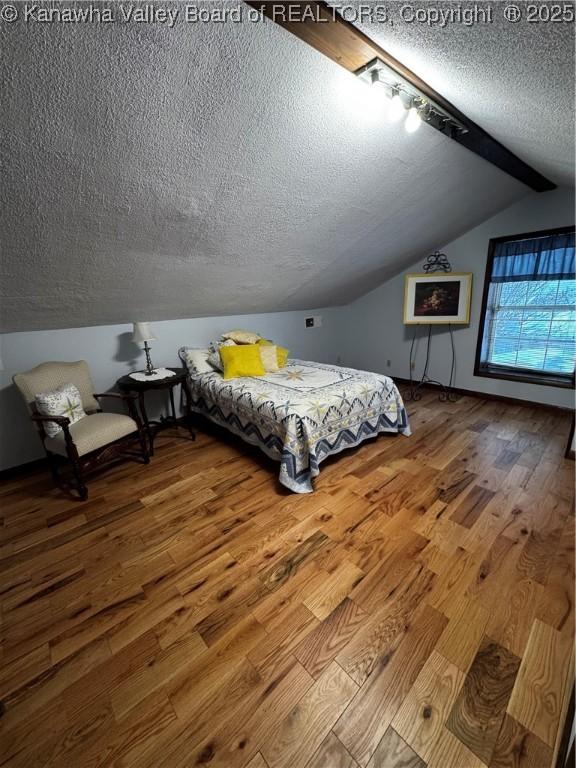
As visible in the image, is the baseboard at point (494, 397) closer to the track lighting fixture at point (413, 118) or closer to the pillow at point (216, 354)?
the pillow at point (216, 354)

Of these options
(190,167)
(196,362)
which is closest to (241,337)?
(196,362)

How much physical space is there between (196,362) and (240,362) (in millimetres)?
548

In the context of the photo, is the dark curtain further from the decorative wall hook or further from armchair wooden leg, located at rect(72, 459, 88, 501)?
armchair wooden leg, located at rect(72, 459, 88, 501)

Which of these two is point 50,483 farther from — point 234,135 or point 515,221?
point 515,221

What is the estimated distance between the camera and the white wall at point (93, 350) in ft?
8.38

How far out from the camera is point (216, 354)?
11.1 ft

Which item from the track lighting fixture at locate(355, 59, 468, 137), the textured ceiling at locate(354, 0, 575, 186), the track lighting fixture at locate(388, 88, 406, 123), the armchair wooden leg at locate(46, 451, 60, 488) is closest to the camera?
the textured ceiling at locate(354, 0, 575, 186)

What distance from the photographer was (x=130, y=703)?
1.14m

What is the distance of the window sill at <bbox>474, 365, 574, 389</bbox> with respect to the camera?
3.46 m

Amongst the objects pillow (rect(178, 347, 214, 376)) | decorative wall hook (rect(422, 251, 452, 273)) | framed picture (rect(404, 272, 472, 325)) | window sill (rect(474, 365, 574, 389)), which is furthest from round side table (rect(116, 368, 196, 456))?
window sill (rect(474, 365, 574, 389))

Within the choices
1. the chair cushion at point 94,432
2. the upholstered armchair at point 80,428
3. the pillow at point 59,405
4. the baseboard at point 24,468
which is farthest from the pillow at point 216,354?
the baseboard at point 24,468

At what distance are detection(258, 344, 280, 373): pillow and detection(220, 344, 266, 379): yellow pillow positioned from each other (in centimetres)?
7

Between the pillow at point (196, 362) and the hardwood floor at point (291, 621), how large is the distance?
1324mm

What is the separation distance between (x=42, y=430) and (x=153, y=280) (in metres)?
1.48
